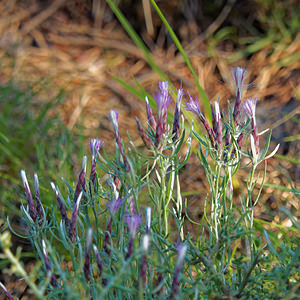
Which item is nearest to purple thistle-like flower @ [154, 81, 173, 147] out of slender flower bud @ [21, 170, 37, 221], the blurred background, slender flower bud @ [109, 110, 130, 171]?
slender flower bud @ [109, 110, 130, 171]

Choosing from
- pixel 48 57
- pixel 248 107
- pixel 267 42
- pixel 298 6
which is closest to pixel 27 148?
pixel 48 57

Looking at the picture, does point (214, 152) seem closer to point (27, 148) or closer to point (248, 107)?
point (248, 107)

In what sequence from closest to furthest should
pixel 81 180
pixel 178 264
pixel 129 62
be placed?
1. pixel 178 264
2. pixel 81 180
3. pixel 129 62

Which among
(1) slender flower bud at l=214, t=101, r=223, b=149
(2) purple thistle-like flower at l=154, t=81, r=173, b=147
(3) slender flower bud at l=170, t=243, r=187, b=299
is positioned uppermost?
(2) purple thistle-like flower at l=154, t=81, r=173, b=147

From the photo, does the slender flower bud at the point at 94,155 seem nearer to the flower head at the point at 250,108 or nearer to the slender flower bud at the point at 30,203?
the slender flower bud at the point at 30,203

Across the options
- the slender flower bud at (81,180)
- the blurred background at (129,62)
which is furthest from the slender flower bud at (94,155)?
the blurred background at (129,62)

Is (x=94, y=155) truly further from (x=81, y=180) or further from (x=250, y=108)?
(x=250, y=108)

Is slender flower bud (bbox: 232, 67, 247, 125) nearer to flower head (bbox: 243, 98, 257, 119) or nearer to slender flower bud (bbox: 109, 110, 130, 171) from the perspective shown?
flower head (bbox: 243, 98, 257, 119)

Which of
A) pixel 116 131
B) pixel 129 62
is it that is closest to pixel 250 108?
pixel 116 131

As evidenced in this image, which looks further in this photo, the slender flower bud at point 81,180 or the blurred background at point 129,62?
the blurred background at point 129,62
